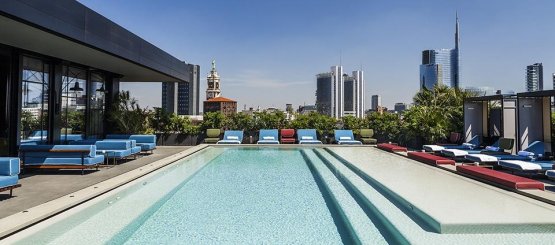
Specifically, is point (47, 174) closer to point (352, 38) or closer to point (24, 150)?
point (24, 150)

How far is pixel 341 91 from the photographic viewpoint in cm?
15712

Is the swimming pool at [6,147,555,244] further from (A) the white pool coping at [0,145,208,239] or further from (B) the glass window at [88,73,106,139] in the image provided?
(B) the glass window at [88,73,106,139]

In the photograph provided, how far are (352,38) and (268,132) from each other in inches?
297

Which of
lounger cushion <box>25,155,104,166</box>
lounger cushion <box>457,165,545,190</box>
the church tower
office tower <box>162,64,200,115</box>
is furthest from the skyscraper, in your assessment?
lounger cushion <box>25,155,104,166</box>

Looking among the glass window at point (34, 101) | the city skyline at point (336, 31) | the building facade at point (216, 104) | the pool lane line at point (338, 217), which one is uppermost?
the building facade at point (216, 104)

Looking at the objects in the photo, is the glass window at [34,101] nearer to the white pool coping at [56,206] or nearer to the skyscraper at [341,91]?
the white pool coping at [56,206]

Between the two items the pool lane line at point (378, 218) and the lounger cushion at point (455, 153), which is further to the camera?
the lounger cushion at point (455, 153)

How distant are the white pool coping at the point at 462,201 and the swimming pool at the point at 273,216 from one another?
31mm

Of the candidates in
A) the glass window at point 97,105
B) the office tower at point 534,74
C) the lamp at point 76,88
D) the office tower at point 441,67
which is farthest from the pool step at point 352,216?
the office tower at point 441,67

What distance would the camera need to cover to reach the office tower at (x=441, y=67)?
486 feet

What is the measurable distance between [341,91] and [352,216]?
155242mm

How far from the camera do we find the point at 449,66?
543ft

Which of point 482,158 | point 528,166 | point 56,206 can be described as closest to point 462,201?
point 528,166

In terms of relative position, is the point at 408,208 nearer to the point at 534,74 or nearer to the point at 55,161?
the point at 55,161
